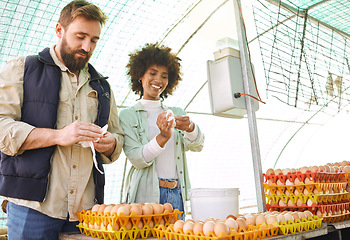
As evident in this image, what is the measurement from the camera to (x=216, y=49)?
2.24m

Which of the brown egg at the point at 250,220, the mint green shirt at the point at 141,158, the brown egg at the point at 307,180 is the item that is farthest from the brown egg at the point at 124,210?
the brown egg at the point at 307,180

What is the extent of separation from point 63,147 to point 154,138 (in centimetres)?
55

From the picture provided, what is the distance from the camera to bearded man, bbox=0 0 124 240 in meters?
1.52

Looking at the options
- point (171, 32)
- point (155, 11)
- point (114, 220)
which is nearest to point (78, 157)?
point (114, 220)

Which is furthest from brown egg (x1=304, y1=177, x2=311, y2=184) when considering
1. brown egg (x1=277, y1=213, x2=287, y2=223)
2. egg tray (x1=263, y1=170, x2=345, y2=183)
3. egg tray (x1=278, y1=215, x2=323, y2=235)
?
brown egg (x1=277, y1=213, x2=287, y2=223)

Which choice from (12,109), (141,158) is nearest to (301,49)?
(141,158)

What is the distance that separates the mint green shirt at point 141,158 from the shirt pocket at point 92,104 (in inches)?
15.6

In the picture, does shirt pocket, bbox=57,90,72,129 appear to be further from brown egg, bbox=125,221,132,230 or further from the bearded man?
brown egg, bbox=125,221,132,230

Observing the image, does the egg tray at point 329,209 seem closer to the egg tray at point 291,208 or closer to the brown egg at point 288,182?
the egg tray at point 291,208

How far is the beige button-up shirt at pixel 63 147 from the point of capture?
1.50 metres

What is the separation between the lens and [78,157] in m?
1.71

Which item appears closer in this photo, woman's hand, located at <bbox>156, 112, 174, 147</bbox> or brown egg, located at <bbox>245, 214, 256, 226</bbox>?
brown egg, located at <bbox>245, 214, 256, 226</bbox>

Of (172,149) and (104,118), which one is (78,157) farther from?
(172,149)

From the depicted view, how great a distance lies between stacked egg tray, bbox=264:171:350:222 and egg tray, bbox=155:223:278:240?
0.69 m
